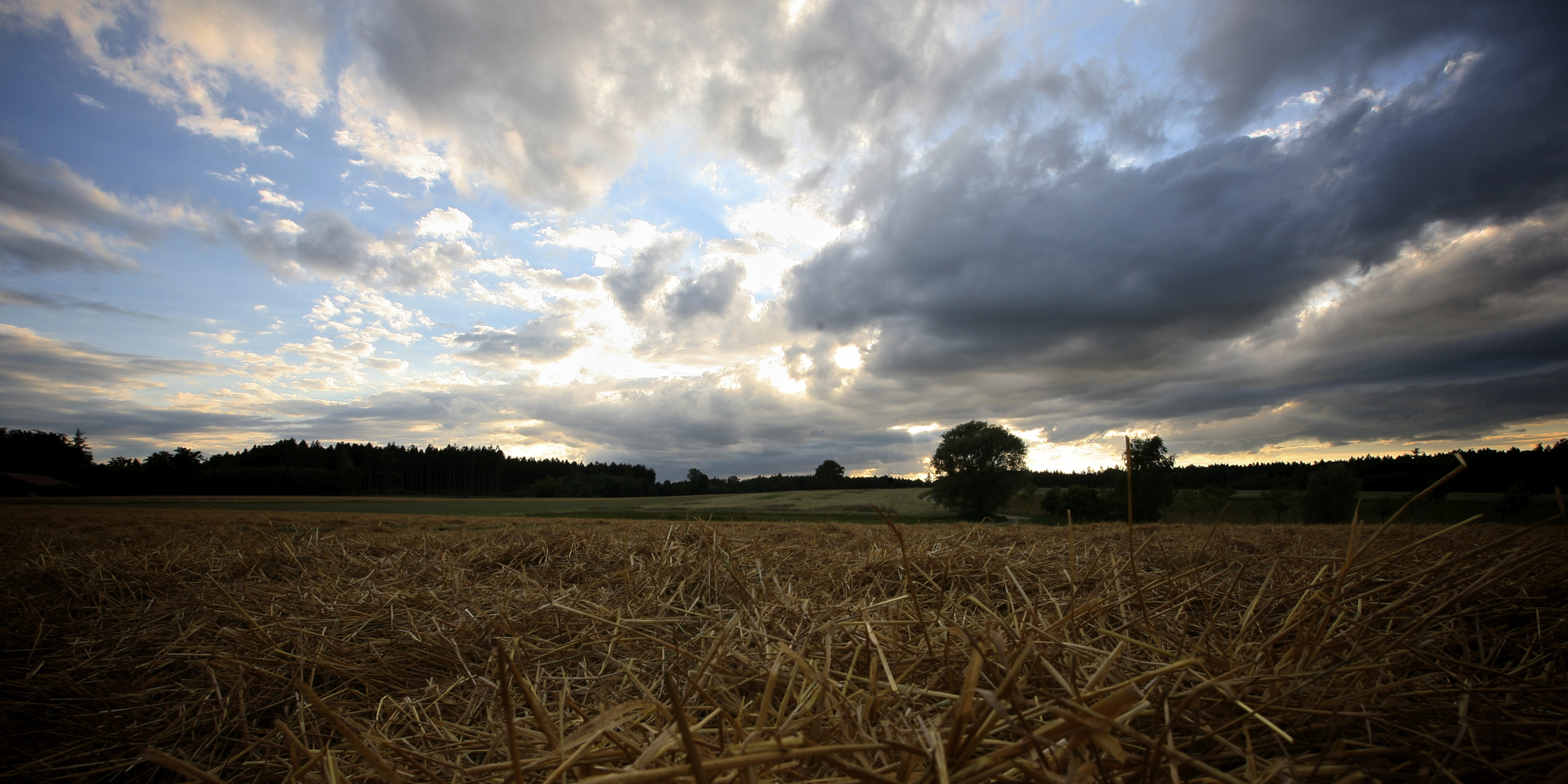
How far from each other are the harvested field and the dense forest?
81.6m

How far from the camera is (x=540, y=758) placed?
4.76 ft

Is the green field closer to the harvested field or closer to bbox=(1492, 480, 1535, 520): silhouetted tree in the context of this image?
bbox=(1492, 480, 1535, 520): silhouetted tree

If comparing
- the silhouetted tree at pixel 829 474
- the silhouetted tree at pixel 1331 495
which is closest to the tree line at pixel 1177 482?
the silhouetted tree at pixel 1331 495

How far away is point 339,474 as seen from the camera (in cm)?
8775

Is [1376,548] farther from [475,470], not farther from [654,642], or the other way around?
[475,470]

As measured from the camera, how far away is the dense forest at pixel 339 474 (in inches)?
2667

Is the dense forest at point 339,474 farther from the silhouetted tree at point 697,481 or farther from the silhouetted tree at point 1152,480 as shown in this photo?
the silhouetted tree at point 1152,480

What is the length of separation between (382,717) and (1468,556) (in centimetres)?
438

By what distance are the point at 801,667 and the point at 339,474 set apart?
362 feet

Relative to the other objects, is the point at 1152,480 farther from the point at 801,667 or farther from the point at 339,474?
the point at 339,474

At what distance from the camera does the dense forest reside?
222 ft

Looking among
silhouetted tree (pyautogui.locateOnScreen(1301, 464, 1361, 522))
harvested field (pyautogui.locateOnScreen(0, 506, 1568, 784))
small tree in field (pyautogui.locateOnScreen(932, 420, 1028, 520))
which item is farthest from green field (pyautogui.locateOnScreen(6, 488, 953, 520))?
harvested field (pyautogui.locateOnScreen(0, 506, 1568, 784))

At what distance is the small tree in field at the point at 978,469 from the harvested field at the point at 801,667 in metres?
46.9

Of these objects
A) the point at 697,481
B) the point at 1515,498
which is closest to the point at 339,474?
the point at 697,481
